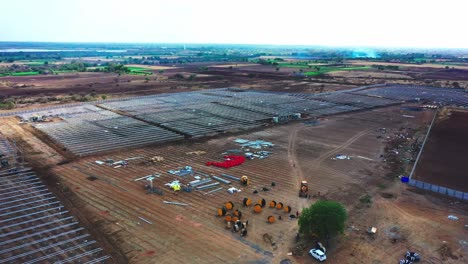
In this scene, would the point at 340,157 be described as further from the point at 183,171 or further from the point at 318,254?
the point at 318,254

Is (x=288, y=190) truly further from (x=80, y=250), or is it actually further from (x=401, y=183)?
(x=80, y=250)

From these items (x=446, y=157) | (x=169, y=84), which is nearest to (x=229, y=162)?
(x=446, y=157)

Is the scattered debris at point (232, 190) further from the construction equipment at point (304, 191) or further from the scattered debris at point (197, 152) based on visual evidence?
the scattered debris at point (197, 152)

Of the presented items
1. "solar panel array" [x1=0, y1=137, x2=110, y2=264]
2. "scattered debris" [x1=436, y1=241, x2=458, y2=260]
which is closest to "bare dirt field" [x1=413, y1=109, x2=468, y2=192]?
"scattered debris" [x1=436, y1=241, x2=458, y2=260]

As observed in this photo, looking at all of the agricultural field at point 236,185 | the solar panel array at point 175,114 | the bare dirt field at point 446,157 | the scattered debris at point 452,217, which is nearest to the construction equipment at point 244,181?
the agricultural field at point 236,185

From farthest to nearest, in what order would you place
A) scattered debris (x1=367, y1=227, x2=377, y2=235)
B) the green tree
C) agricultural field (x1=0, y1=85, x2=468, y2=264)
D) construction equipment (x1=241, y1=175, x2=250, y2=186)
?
1. construction equipment (x1=241, y1=175, x2=250, y2=186)
2. scattered debris (x1=367, y1=227, x2=377, y2=235)
3. agricultural field (x1=0, y1=85, x2=468, y2=264)
4. the green tree

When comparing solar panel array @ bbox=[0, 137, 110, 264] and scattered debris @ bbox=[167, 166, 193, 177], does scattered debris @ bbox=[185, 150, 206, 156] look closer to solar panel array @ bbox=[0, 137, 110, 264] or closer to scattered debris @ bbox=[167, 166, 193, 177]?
scattered debris @ bbox=[167, 166, 193, 177]
